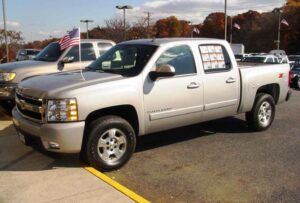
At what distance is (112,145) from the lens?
564cm

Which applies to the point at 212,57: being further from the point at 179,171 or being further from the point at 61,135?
the point at 61,135

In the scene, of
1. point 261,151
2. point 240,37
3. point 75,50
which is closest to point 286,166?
point 261,151

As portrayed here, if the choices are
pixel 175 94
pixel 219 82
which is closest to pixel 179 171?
pixel 175 94

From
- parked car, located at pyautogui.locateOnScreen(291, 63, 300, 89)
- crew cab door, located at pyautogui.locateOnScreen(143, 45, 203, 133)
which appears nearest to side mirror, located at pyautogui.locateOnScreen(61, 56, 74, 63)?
crew cab door, located at pyautogui.locateOnScreen(143, 45, 203, 133)

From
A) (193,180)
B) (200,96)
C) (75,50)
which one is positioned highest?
(75,50)

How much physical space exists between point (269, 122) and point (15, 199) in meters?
5.39

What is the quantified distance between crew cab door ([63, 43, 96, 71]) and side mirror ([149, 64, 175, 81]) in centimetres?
397

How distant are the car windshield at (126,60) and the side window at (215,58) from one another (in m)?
0.99

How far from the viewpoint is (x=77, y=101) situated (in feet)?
17.1

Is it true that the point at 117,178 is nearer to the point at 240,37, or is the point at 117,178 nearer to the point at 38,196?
the point at 38,196

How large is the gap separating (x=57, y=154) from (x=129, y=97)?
1.47 m

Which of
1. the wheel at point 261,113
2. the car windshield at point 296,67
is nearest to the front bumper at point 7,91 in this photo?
the wheel at point 261,113

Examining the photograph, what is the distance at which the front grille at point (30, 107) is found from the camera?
17.6 ft

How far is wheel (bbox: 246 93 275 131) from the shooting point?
7.86 m
